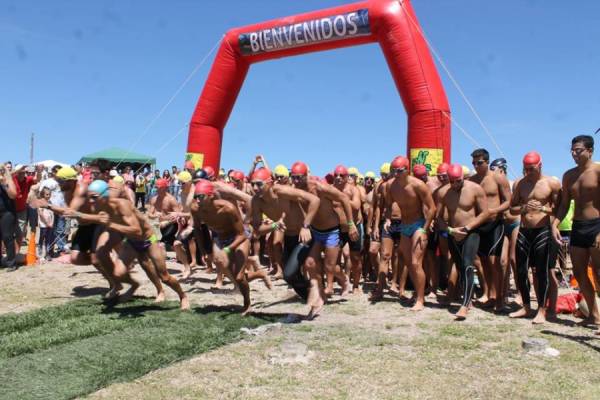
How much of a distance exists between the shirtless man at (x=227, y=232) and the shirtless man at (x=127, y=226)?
796mm

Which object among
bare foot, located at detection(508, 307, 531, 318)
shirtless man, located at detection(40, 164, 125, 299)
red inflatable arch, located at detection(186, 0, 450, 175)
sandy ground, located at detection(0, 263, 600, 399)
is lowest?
sandy ground, located at detection(0, 263, 600, 399)

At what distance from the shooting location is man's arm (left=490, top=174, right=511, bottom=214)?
6684 millimetres

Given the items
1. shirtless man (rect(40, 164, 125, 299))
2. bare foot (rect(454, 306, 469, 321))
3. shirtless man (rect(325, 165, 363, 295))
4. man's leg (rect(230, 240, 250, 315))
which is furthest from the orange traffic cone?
bare foot (rect(454, 306, 469, 321))

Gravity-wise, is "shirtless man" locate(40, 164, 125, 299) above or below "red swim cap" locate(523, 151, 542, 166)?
below

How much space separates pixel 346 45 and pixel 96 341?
9.14 metres

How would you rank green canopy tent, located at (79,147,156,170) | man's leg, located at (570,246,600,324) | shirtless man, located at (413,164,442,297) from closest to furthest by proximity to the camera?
man's leg, located at (570,246,600,324), shirtless man, located at (413,164,442,297), green canopy tent, located at (79,147,156,170)

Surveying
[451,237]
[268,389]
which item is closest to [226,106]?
[451,237]

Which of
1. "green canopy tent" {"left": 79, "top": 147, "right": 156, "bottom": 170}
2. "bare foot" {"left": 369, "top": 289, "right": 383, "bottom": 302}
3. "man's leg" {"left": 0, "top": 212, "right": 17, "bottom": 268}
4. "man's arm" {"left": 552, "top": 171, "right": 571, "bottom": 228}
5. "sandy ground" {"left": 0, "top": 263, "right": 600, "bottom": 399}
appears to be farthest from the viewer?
"green canopy tent" {"left": 79, "top": 147, "right": 156, "bottom": 170}

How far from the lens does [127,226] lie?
627 centimetres

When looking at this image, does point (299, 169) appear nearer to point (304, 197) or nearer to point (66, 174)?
point (304, 197)

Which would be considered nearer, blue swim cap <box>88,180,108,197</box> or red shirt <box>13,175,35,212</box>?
blue swim cap <box>88,180,108,197</box>

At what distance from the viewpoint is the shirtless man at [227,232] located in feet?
20.5

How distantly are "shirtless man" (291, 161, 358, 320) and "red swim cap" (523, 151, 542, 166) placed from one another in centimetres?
227

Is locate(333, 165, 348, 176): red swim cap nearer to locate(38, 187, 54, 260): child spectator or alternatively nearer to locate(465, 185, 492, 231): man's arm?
locate(465, 185, 492, 231): man's arm
